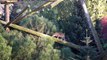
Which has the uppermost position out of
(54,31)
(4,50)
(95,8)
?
(95,8)

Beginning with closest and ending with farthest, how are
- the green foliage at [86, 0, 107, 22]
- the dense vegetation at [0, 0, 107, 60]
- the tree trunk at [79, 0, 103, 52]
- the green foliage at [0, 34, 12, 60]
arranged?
the green foliage at [0, 34, 12, 60], the dense vegetation at [0, 0, 107, 60], the tree trunk at [79, 0, 103, 52], the green foliage at [86, 0, 107, 22]

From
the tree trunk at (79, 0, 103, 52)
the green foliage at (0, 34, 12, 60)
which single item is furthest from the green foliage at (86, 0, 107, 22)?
the green foliage at (0, 34, 12, 60)

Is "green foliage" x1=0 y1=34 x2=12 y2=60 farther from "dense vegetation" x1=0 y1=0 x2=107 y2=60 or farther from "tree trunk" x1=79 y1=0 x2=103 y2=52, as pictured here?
"tree trunk" x1=79 y1=0 x2=103 y2=52

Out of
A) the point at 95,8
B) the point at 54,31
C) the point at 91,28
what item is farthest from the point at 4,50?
the point at 95,8

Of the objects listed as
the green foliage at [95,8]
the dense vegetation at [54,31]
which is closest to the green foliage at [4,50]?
the dense vegetation at [54,31]

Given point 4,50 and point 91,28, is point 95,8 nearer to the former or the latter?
point 91,28

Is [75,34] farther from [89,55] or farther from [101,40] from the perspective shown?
[89,55]

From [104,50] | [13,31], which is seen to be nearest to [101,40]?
[104,50]

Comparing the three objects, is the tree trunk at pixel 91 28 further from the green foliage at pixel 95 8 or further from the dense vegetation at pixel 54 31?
the green foliage at pixel 95 8

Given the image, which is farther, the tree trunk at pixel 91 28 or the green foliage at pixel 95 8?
the green foliage at pixel 95 8
